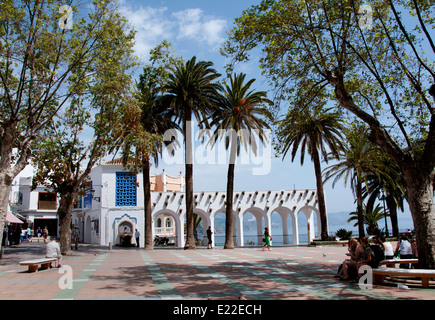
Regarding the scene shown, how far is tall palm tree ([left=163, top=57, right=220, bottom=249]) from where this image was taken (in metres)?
26.5

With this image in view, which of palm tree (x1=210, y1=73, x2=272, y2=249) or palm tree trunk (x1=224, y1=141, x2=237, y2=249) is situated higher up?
palm tree (x1=210, y1=73, x2=272, y2=249)

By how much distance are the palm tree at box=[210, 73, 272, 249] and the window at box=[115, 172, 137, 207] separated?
34.8ft

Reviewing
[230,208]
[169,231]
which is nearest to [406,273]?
[230,208]

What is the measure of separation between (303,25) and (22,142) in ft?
39.4

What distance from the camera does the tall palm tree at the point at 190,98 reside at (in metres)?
26.5

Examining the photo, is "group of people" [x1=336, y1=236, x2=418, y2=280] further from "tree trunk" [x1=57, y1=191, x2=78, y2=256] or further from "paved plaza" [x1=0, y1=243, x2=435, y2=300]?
"tree trunk" [x1=57, y1=191, x2=78, y2=256]

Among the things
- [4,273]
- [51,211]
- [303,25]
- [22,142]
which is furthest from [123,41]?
[51,211]

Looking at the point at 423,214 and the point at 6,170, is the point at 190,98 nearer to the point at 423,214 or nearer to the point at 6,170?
the point at 6,170

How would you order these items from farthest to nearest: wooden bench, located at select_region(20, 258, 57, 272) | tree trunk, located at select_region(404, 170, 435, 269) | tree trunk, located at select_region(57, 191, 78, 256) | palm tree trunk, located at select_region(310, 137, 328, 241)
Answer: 1. palm tree trunk, located at select_region(310, 137, 328, 241)
2. tree trunk, located at select_region(57, 191, 78, 256)
3. wooden bench, located at select_region(20, 258, 57, 272)
4. tree trunk, located at select_region(404, 170, 435, 269)

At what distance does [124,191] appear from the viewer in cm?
3403

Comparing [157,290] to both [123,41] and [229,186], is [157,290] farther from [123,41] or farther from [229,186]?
[229,186]

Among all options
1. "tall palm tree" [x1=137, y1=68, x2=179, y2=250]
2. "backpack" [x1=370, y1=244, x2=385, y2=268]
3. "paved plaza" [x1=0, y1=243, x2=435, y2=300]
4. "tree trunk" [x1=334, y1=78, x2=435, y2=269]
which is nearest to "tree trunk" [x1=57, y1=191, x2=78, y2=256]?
"tall palm tree" [x1=137, y1=68, x2=179, y2=250]

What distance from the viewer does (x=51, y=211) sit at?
4666 cm

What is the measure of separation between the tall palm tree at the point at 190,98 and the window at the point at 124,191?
352 inches
